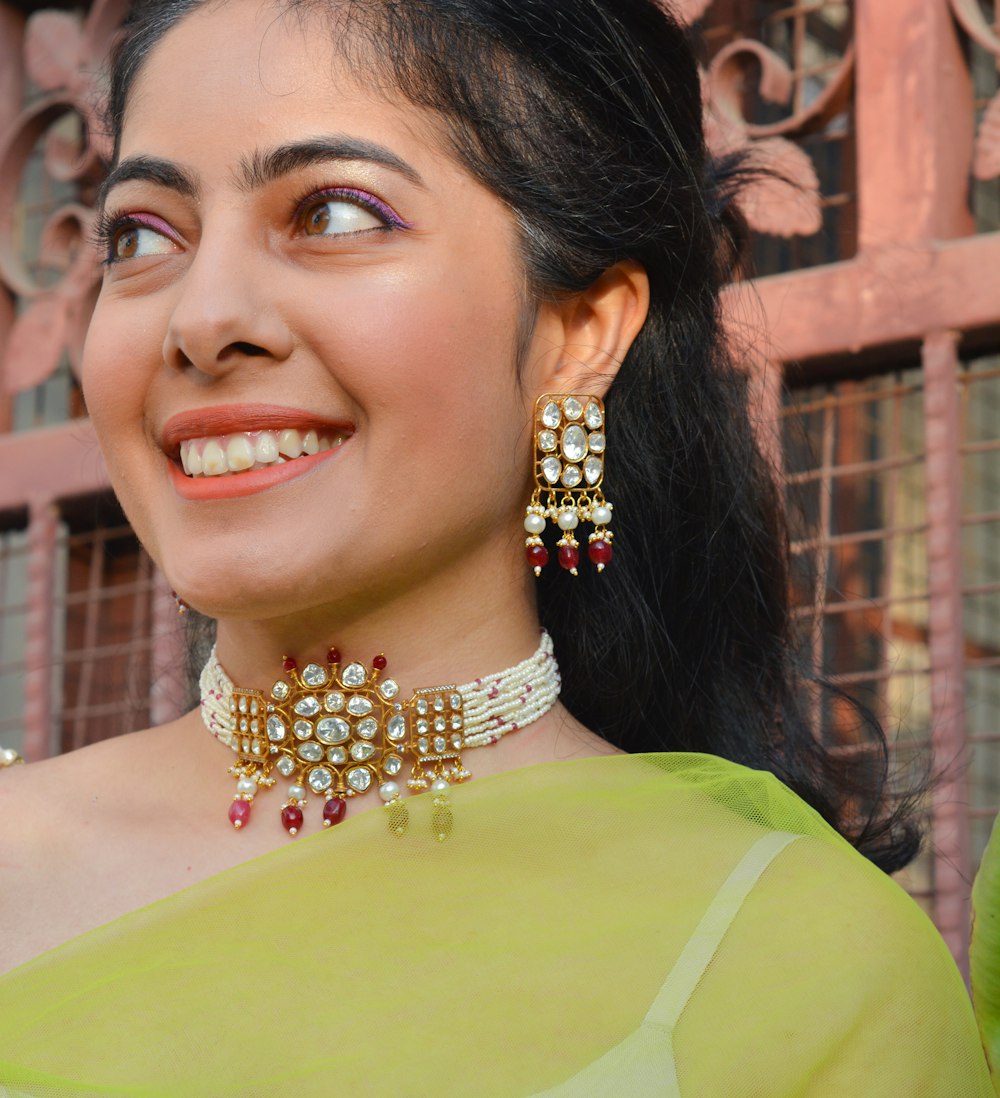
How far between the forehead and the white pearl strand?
59cm

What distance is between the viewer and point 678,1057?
4.99ft

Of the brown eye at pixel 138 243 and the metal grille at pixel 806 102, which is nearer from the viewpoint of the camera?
the brown eye at pixel 138 243

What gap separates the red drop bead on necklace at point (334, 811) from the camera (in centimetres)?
183

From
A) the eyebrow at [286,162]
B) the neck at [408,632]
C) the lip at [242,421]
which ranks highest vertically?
the eyebrow at [286,162]

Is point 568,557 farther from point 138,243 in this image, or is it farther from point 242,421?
point 138,243

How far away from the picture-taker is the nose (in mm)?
1701

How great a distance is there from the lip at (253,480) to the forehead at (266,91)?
34 centimetres

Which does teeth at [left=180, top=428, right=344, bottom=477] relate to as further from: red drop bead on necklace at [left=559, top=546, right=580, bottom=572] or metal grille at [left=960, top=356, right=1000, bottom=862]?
metal grille at [left=960, top=356, right=1000, bottom=862]

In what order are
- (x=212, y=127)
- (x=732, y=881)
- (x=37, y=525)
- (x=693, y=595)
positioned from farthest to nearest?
(x=37, y=525) < (x=693, y=595) < (x=212, y=127) < (x=732, y=881)

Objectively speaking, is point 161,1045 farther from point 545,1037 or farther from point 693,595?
point 693,595

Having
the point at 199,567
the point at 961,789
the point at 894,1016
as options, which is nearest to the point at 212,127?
the point at 199,567

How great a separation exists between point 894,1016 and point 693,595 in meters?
0.79

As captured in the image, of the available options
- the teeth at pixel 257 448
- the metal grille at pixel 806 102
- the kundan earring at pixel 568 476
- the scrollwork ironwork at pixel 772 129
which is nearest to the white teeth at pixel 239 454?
the teeth at pixel 257 448

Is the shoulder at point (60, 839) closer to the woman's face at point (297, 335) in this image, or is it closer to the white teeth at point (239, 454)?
the woman's face at point (297, 335)
